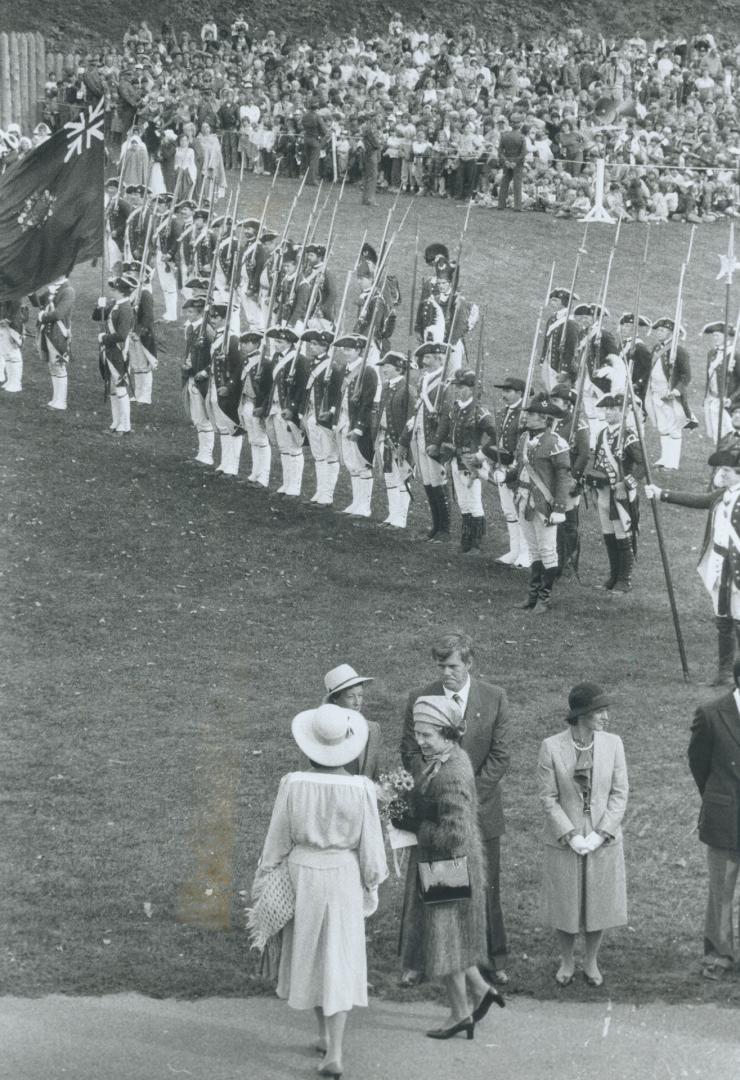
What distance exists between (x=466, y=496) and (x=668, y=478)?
3627 mm

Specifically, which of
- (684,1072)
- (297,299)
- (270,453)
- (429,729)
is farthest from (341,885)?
(297,299)

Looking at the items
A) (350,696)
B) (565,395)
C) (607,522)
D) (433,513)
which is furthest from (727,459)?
(433,513)

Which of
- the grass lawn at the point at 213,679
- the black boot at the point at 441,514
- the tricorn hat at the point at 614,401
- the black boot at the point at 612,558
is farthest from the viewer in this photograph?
the black boot at the point at 441,514

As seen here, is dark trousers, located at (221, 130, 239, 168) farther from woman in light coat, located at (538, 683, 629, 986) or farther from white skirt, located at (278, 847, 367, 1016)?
white skirt, located at (278, 847, 367, 1016)

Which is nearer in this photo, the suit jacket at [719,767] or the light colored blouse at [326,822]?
the light colored blouse at [326,822]

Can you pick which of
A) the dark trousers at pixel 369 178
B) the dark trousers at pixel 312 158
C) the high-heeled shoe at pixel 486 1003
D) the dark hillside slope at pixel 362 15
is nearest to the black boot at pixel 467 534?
the high-heeled shoe at pixel 486 1003

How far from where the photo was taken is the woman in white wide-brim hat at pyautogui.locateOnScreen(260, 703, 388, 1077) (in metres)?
7.71

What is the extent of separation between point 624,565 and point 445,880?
7.81 metres

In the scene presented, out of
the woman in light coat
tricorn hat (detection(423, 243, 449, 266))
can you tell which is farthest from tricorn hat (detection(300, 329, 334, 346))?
the woman in light coat

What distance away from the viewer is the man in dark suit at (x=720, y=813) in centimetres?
873

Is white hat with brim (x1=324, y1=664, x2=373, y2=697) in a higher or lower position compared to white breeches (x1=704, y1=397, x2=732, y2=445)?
higher

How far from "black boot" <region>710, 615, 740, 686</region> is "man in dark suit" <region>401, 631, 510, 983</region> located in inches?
164

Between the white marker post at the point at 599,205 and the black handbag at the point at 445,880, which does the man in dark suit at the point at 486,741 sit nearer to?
the black handbag at the point at 445,880

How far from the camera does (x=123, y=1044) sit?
25.9 ft
